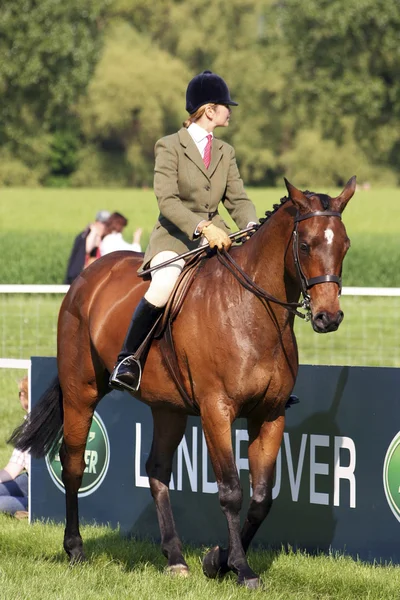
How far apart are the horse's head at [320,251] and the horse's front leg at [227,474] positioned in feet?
2.84

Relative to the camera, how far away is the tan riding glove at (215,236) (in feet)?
20.1

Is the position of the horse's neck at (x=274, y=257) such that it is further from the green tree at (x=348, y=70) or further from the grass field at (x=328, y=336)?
the green tree at (x=348, y=70)

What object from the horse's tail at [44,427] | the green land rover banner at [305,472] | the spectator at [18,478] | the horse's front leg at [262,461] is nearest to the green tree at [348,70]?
the spectator at [18,478]

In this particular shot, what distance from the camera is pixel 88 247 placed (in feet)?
52.6

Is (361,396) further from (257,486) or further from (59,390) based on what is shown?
(59,390)

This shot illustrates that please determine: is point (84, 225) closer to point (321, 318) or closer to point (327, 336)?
point (327, 336)

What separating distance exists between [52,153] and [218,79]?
7074 centimetres

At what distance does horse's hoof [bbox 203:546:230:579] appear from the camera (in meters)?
6.10

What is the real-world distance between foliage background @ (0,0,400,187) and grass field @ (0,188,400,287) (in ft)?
44.1

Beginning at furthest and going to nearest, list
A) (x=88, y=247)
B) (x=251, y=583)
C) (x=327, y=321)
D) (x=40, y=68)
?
1. (x=40, y=68)
2. (x=88, y=247)
3. (x=251, y=583)
4. (x=327, y=321)

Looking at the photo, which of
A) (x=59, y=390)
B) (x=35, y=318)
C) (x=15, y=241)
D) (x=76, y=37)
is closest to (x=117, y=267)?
(x=59, y=390)

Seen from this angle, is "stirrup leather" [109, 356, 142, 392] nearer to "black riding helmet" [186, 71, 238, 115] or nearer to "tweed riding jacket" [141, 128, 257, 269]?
"tweed riding jacket" [141, 128, 257, 269]

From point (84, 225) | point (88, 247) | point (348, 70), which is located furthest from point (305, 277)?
point (348, 70)

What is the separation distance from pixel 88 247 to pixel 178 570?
399 inches
